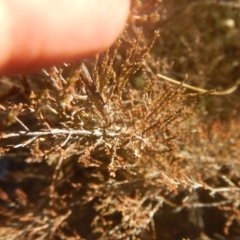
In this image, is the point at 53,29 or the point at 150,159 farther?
the point at 150,159

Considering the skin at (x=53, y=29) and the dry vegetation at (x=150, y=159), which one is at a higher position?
the dry vegetation at (x=150, y=159)

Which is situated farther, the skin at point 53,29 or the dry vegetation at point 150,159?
the dry vegetation at point 150,159

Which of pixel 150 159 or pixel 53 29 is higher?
pixel 150 159

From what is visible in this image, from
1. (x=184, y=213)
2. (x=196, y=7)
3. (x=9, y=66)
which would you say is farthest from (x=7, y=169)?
(x=9, y=66)

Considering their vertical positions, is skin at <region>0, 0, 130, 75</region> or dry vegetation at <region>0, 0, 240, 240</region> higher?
dry vegetation at <region>0, 0, 240, 240</region>
